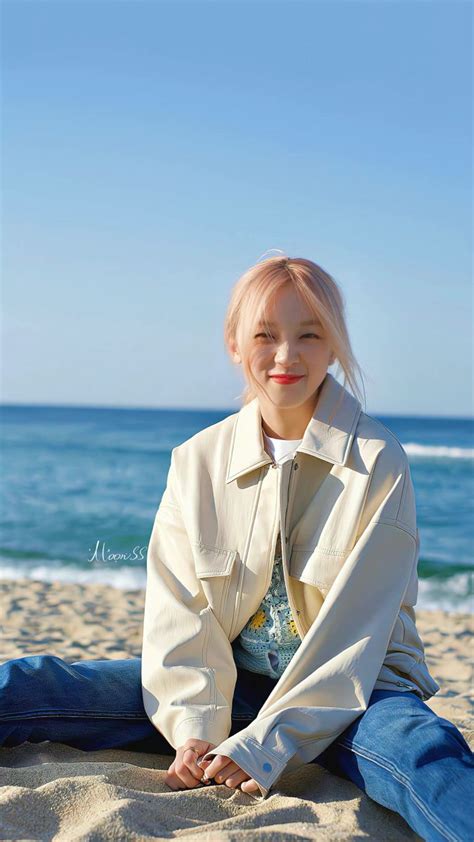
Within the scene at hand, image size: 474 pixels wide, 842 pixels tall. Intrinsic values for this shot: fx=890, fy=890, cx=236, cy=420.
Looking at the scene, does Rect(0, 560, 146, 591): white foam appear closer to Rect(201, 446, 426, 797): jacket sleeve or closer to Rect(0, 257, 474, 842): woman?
Rect(0, 257, 474, 842): woman

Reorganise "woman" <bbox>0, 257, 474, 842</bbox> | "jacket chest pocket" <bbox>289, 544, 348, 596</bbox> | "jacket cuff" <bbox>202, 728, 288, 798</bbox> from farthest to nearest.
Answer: "jacket chest pocket" <bbox>289, 544, 348, 596</bbox>, "woman" <bbox>0, 257, 474, 842</bbox>, "jacket cuff" <bbox>202, 728, 288, 798</bbox>

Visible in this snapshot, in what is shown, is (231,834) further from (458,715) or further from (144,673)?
(458,715)

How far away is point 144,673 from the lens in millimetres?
2957

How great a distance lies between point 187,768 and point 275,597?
1.95ft

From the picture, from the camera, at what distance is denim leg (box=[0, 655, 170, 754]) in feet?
9.73

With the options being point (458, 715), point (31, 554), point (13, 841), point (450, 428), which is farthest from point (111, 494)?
point (450, 428)

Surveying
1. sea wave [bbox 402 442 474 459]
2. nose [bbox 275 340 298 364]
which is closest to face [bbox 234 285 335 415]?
nose [bbox 275 340 298 364]

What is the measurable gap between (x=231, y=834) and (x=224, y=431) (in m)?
1.37

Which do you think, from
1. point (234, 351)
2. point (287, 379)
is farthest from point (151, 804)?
point (234, 351)

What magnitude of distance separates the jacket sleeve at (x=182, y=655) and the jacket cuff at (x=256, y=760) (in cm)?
21

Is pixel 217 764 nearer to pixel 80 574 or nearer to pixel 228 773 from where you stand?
pixel 228 773

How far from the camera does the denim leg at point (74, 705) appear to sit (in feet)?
9.73

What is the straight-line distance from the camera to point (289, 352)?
112 inches

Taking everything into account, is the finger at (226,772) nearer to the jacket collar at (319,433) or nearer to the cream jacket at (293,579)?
the cream jacket at (293,579)
